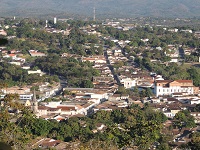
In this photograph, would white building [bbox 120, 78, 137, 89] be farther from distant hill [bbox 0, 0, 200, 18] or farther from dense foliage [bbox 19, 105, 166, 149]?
distant hill [bbox 0, 0, 200, 18]

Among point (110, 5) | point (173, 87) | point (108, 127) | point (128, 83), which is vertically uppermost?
point (108, 127)

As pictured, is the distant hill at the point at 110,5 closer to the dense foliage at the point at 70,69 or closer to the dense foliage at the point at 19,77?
the dense foliage at the point at 70,69

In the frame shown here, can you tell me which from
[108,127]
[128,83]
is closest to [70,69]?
[128,83]

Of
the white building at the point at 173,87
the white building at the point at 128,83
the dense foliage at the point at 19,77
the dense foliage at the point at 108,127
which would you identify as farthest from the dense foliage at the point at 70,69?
the dense foliage at the point at 108,127

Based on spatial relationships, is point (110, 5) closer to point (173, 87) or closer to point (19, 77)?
point (19, 77)

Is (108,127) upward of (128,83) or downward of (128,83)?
upward

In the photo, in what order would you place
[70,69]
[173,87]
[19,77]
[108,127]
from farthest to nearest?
[70,69], [19,77], [173,87], [108,127]

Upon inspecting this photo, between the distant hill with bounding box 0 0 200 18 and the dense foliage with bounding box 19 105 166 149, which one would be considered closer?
the dense foliage with bounding box 19 105 166 149

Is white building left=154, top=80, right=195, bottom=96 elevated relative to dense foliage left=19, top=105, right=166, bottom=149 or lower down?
lower down

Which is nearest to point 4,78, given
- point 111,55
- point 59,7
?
point 111,55

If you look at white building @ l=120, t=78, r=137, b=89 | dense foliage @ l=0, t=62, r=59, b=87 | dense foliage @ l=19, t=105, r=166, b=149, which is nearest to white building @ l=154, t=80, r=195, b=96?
white building @ l=120, t=78, r=137, b=89

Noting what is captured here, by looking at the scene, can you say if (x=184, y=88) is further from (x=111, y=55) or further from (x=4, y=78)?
(x=111, y=55)
